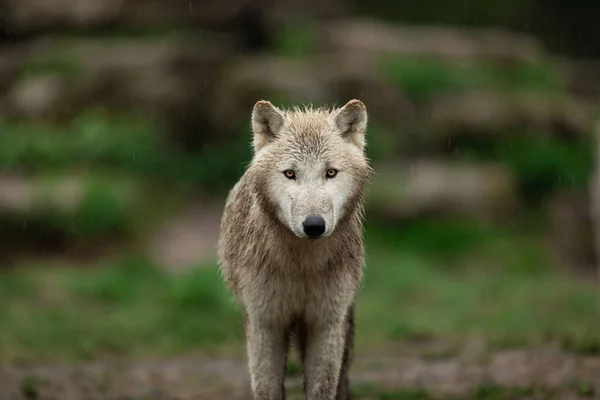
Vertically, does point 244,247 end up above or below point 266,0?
below

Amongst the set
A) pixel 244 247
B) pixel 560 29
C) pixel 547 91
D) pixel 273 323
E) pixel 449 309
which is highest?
pixel 560 29

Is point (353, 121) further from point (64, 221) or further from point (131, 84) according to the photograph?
point (131, 84)

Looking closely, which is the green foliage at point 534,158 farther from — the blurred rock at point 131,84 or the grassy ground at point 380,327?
the blurred rock at point 131,84

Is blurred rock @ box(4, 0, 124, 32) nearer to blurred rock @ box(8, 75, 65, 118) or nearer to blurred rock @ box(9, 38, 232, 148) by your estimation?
blurred rock @ box(9, 38, 232, 148)

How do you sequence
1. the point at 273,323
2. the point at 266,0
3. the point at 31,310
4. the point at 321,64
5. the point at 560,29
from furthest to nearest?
the point at 560,29 → the point at 266,0 → the point at 321,64 → the point at 31,310 → the point at 273,323

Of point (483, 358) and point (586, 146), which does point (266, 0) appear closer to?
point (586, 146)

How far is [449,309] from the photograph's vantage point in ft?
36.9

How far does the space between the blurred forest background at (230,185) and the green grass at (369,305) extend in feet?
0.12

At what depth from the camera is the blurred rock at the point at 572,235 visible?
14344 mm

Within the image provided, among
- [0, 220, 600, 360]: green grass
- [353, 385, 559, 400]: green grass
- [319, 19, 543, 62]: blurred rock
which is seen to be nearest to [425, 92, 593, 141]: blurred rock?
[319, 19, 543, 62]: blurred rock

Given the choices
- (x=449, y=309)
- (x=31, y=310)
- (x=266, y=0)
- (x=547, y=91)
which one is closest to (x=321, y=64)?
(x=266, y=0)

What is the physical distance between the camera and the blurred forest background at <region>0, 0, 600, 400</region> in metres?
8.70

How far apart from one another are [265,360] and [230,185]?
31.7ft

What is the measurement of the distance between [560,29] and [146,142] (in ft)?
42.7
